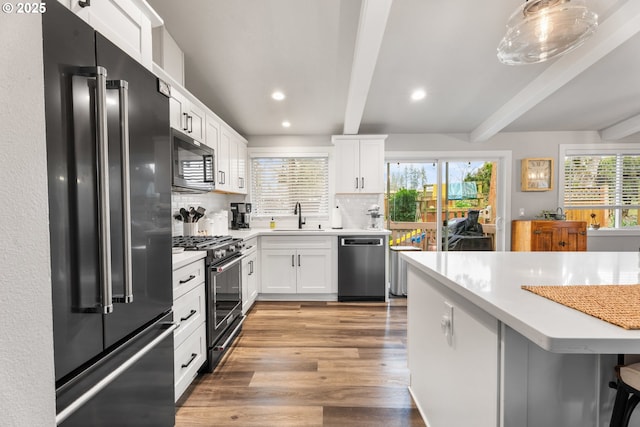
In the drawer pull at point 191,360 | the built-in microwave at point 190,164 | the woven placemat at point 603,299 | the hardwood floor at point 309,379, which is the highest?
the built-in microwave at point 190,164

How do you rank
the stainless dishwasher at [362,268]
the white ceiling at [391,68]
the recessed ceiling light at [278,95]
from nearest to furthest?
1. the white ceiling at [391,68]
2. the recessed ceiling light at [278,95]
3. the stainless dishwasher at [362,268]

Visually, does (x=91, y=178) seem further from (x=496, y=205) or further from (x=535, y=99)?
(x=496, y=205)

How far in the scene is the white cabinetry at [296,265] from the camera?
11.9ft

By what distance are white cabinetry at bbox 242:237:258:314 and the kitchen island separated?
2119mm

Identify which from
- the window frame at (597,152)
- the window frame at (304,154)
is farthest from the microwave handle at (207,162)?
the window frame at (597,152)

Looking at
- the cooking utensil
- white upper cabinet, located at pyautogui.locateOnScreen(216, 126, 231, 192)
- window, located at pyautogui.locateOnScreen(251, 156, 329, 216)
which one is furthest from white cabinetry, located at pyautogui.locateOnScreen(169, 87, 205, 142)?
window, located at pyautogui.locateOnScreen(251, 156, 329, 216)

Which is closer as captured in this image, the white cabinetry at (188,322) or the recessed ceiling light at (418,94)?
the white cabinetry at (188,322)

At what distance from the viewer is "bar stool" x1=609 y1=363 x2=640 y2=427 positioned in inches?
32.2

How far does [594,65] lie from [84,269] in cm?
439

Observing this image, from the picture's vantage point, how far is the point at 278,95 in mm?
3248

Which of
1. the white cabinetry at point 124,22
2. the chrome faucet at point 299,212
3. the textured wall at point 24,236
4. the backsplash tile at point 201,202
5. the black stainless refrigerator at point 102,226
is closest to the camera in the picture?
the textured wall at point 24,236

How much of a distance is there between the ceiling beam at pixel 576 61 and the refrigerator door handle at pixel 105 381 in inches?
157

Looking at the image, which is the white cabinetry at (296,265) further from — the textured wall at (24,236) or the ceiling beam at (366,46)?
the textured wall at (24,236)

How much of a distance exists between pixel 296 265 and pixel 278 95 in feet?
6.96
